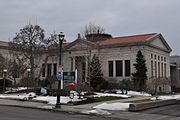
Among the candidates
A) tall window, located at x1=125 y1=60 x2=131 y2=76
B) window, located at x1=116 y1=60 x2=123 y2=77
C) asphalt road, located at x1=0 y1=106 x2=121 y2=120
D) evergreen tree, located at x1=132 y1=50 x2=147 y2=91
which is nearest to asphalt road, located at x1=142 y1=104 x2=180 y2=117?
asphalt road, located at x1=0 y1=106 x2=121 y2=120

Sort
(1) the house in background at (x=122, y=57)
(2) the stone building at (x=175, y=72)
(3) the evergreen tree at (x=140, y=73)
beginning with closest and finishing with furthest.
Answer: (3) the evergreen tree at (x=140, y=73) < (1) the house in background at (x=122, y=57) < (2) the stone building at (x=175, y=72)

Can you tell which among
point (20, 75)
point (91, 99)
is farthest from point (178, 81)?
point (91, 99)

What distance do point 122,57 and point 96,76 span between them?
592 cm

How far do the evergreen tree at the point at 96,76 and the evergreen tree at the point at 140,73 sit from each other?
5186 millimetres

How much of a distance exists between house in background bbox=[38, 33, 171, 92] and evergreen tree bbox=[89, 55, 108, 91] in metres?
1.34

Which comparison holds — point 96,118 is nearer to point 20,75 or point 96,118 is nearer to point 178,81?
point 20,75

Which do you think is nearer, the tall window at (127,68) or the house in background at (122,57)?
the house in background at (122,57)

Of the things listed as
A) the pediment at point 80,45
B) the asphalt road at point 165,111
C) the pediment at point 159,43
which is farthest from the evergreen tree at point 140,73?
the asphalt road at point 165,111

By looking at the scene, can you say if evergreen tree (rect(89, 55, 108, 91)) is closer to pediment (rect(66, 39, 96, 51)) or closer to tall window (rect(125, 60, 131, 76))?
pediment (rect(66, 39, 96, 51))

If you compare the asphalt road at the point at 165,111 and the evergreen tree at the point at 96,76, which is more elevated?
the evergreen tree at the point at 96,76

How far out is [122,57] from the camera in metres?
57.2

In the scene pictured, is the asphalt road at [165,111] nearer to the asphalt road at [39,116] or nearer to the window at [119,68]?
the asphalt road at [39,116]

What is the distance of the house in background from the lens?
55.9m

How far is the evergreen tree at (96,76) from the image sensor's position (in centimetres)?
5338
